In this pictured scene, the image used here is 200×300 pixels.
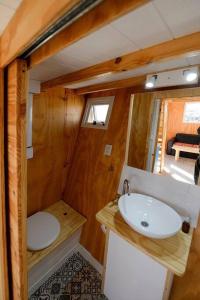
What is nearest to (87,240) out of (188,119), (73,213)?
(73,213)

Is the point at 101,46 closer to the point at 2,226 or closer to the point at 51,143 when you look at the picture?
the point at 2,226

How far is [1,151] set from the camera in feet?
2.85

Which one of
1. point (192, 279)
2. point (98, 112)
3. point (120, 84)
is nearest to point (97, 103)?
point (98, 112)

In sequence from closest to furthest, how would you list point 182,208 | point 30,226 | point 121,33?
point 121,33
point 182,208
point 30,226

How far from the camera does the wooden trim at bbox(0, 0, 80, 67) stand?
0.38m

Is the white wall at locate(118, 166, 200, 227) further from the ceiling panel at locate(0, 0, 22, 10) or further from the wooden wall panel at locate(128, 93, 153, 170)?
the ceiling panel at locate(0, 0, 22, 10)

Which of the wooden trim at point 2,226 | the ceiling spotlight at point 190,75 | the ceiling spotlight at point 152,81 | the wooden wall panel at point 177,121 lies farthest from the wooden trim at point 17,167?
the wooden wall panel at point 177,121

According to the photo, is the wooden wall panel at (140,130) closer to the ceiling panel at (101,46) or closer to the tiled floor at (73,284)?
the ceiling panel at (101,46)

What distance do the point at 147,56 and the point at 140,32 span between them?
14 cm

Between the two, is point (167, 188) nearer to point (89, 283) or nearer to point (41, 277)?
point (89, 283)

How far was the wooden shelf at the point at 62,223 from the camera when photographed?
1519 millimetres

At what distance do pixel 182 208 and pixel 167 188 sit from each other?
0.64 feet

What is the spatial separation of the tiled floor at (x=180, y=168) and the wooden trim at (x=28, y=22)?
1.37 meters

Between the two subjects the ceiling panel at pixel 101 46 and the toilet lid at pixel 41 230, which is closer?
the ceiling panel at pixel 101 46
